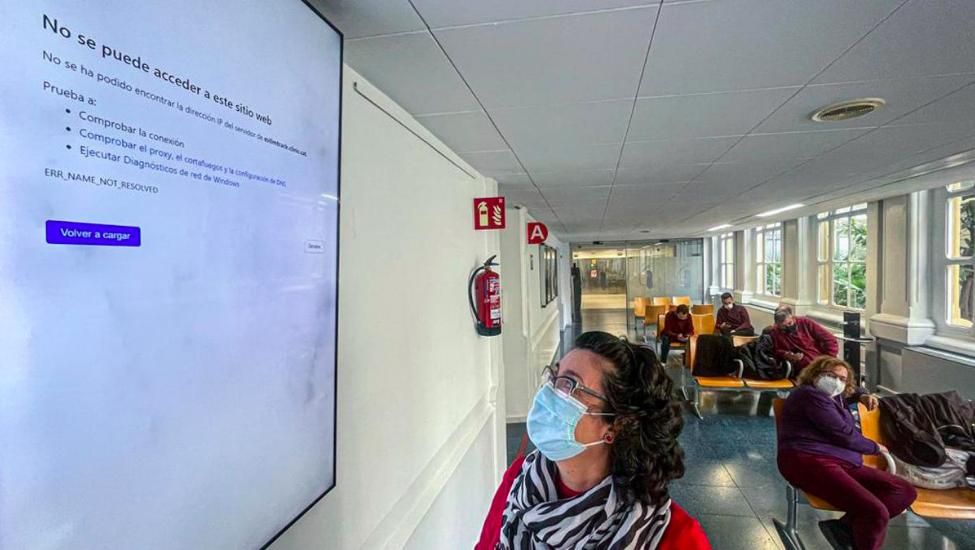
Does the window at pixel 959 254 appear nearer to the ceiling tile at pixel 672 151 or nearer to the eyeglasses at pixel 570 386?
the ceiling tile at pixel 672 151

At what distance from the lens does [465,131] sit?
2264mm

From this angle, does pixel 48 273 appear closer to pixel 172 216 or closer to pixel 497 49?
pixel 172 216

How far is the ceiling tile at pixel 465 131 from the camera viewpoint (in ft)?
6.77

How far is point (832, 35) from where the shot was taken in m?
1.38

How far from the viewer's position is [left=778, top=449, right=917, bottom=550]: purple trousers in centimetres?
247

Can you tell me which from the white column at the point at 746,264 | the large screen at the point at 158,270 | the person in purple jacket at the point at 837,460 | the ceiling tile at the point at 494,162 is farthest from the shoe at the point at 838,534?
the white column at the point at 746,264

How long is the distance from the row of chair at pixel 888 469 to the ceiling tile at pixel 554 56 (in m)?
2.74

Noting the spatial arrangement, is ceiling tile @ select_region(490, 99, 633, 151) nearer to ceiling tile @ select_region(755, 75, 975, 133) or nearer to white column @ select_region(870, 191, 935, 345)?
ceiling tile @ select_region(755, 75, 975, 133)

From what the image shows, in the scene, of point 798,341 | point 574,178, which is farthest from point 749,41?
point 798,341

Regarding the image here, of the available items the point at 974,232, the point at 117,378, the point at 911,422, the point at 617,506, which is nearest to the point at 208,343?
the point at 117,378

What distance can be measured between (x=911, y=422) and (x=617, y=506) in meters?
3.04

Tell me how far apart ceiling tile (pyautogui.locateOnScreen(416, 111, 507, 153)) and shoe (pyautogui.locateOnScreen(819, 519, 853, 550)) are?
9.95ft

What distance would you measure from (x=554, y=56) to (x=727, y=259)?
12.4 m

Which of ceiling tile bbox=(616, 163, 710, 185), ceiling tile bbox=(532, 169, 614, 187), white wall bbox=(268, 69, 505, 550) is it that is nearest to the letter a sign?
ceiling tile bbox=(532, 169, 614, 187)
